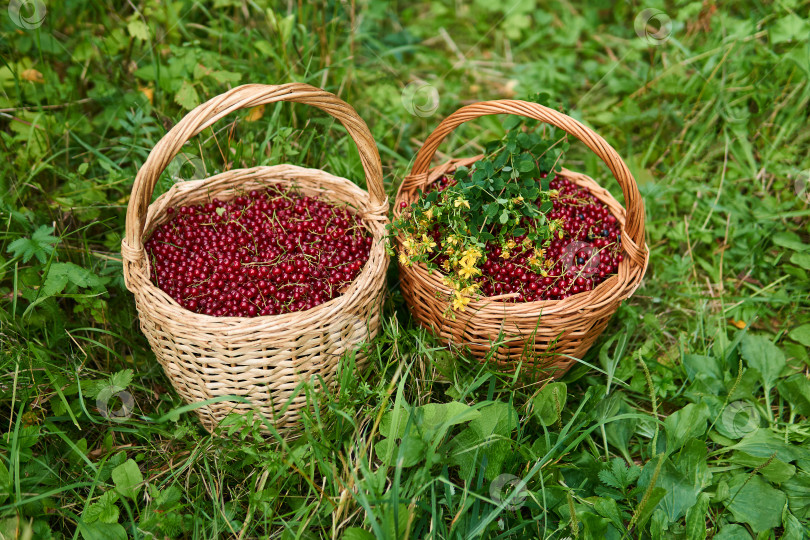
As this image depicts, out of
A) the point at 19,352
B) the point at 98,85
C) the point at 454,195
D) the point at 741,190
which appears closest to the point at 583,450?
the point at 454,195

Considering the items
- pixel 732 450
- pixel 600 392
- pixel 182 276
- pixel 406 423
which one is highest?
pixel 182 276

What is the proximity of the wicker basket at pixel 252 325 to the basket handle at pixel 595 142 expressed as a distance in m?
0.36

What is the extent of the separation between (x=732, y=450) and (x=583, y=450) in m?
0.57

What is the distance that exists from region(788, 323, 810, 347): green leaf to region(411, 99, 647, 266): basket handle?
923mm

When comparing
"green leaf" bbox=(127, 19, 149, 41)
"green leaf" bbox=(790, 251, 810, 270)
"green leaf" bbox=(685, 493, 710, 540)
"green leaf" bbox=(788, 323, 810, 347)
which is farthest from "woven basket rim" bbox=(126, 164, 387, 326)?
"green leaf" bbox=(790, 251, 810, 270)

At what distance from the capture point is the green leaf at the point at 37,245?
6.47 ft

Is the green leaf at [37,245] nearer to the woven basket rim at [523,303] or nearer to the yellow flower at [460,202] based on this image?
the woven basket rim at [523,303]

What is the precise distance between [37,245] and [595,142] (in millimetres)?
1924

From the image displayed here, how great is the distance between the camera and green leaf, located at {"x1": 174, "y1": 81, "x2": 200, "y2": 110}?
246 cm

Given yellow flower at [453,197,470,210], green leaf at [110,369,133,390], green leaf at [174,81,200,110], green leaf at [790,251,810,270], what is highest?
green leaf at [174,81,200,110]

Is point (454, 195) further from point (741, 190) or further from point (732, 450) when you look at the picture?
point (741, 190)

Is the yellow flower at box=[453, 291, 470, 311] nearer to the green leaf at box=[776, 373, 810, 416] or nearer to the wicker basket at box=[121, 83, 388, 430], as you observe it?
the wicker basket at box=[121, 83, 388, 430]

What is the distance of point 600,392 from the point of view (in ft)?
6.63

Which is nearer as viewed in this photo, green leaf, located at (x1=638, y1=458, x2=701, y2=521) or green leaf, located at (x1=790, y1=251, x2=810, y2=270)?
green leaf, located at (x1=638, y1=458, x2=701, y2=521)
